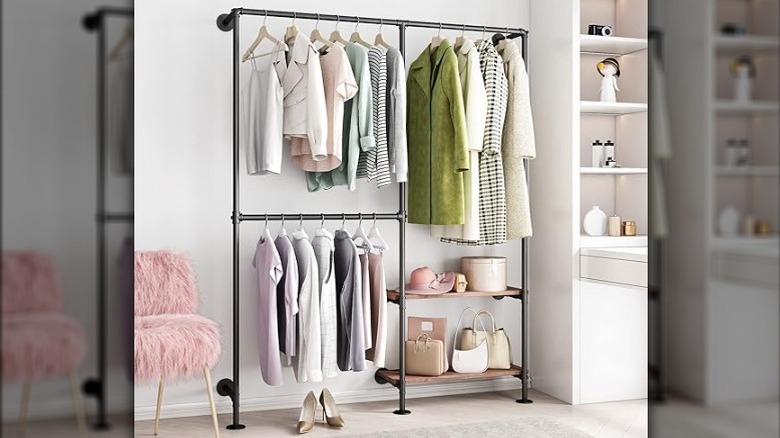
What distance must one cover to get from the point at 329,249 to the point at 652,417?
10.7 feet

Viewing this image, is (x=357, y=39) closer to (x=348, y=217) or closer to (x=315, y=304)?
(x=348, y=217)

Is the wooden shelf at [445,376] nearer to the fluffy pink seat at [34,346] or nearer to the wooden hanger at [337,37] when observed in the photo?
the wooden hanger at [337,37]

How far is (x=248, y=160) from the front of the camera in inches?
139

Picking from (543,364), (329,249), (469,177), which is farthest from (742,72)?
(543,364)

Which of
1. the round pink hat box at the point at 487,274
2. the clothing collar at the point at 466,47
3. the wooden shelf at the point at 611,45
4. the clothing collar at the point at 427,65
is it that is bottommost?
the round pink hat box at the point at 487,274

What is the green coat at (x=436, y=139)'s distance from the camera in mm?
3682

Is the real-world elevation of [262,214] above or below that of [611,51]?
below

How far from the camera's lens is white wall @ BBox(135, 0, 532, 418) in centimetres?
368

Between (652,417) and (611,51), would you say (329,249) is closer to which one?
(611,51)

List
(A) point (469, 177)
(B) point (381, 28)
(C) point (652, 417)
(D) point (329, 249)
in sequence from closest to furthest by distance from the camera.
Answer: (C) point (652, 417), (D) point (329, 249), (A) point (469, 177), (B) point (381, 28)

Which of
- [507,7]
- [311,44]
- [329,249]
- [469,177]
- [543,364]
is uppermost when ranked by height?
[507,7]

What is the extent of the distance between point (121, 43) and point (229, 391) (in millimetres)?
3555

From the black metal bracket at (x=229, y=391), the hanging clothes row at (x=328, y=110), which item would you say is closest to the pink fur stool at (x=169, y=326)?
the black metal bracket at (x=229, y=391)

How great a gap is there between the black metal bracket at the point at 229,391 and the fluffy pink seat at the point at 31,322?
11.4ft
